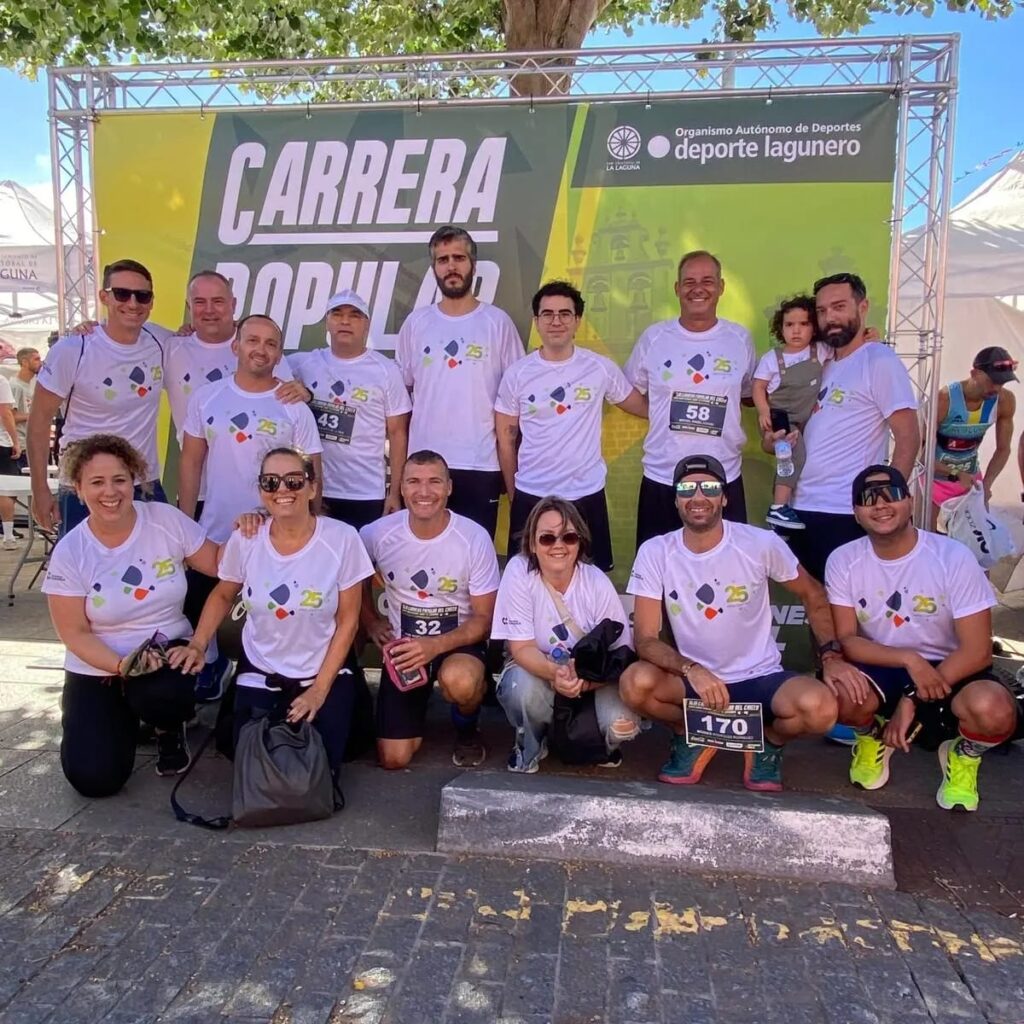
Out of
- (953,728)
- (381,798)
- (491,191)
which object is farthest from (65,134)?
(953,728)

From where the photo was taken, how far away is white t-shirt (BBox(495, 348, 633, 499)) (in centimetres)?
421

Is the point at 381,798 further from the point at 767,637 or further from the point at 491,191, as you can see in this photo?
the point at 491,191

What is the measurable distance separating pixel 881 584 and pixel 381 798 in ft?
7.31

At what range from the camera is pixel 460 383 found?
4371 millimetres

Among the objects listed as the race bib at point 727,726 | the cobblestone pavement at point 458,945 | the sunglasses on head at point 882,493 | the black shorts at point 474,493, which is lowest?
the cobblestone pavement at point 458,945

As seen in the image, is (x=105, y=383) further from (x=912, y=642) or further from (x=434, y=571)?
(x=912, y=642)

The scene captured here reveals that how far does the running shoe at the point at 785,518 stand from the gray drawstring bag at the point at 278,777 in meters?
2.43

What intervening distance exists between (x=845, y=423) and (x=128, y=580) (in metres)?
3.29

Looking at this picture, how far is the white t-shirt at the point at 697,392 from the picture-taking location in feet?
14.1

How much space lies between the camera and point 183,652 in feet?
11.6

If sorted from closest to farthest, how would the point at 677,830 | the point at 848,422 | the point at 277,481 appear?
the point at 677,830 < the point at 277,481 < the point at 848,422

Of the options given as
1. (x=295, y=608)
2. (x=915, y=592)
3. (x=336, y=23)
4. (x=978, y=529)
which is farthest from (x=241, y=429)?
(x=336, y=23)

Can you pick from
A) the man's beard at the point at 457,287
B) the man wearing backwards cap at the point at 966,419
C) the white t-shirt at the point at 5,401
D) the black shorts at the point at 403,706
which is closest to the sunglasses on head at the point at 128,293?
the man's beard at the point at 457,287

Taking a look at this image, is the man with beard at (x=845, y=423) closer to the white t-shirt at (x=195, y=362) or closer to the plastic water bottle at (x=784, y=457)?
the plastic water bottle at (x=784, y=457)
